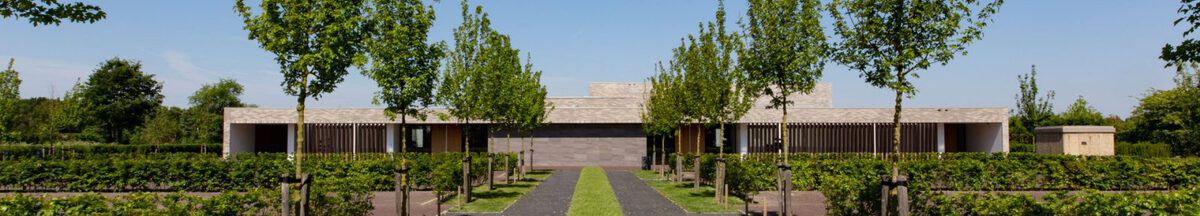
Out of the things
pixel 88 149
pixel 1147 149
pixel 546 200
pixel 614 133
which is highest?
pixel 614 133

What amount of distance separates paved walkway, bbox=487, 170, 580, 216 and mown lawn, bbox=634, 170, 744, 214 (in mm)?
2481

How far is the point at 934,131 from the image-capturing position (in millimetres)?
41594

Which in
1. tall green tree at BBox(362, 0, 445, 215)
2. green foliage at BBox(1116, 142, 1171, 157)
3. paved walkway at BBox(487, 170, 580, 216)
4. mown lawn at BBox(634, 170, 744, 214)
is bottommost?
paved walkway at BBox(487, 170, 580, 216)

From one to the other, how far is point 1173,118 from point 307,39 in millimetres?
46642

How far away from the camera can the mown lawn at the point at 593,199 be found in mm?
17312

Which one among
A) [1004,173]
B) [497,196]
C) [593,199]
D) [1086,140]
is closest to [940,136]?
[1086,140]

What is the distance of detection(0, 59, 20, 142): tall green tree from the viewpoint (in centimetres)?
3484

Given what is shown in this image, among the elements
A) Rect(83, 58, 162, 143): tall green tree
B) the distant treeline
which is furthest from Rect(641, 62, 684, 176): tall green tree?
Rect(83, 58, 162, 143): tall green tree

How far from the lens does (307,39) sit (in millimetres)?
11484

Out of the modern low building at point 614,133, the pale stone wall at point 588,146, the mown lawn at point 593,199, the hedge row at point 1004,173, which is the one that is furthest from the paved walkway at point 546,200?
the pale stone wall at point 588,146

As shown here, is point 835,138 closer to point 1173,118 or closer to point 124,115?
point 1173,118

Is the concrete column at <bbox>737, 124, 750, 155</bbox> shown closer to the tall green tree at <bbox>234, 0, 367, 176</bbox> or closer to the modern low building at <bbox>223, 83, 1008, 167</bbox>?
the modern low building at <bbox>223, 83, 1008, 167</bbox>

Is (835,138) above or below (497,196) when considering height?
above

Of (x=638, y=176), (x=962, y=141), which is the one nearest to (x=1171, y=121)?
(x=962, y=141)
